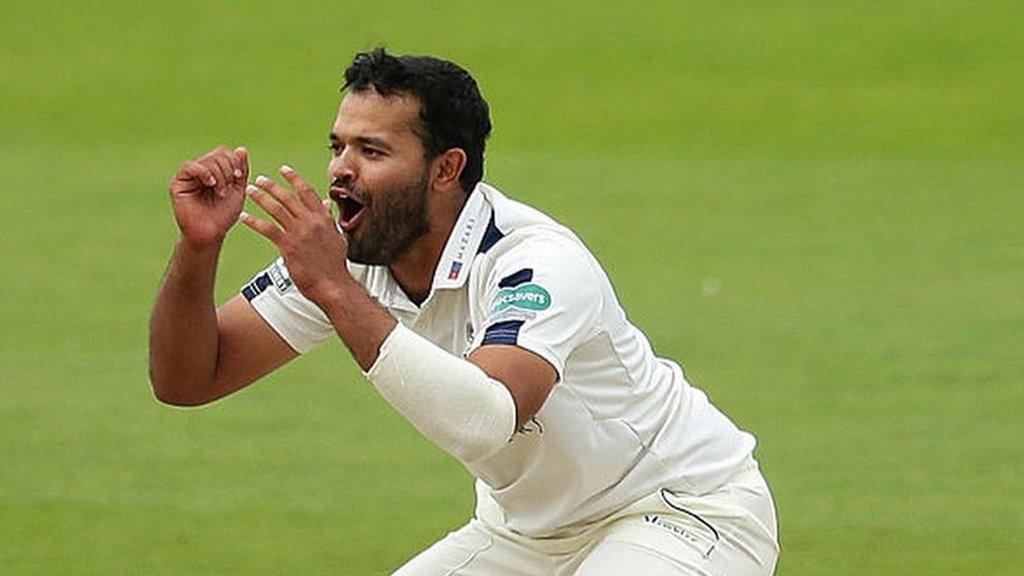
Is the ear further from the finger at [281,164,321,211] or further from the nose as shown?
the finger at [281,164,321,211]

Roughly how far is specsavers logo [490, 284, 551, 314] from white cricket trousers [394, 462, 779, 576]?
29.6 inches

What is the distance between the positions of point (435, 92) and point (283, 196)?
2.46 feet

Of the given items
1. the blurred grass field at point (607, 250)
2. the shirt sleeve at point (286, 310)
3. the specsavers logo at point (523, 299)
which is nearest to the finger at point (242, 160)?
the shirt sleeve at point (286, 310)

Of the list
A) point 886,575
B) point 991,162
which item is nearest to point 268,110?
point 991,162

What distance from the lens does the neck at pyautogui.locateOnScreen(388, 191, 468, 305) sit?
5914mm

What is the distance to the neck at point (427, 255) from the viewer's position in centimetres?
591

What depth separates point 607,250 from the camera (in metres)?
15.4

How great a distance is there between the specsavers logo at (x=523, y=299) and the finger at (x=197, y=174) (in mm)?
812

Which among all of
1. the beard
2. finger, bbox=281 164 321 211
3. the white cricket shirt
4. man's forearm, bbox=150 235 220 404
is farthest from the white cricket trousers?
finger, bbox=281 164 321 211

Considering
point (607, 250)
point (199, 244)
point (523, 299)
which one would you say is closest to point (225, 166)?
point (199, 244)

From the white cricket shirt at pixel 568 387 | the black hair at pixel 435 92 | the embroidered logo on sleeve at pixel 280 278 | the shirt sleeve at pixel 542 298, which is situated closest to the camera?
the shirt sleeve at pixel 542 298

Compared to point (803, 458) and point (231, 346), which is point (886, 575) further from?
point (231, 346)

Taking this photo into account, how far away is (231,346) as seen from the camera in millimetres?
6285

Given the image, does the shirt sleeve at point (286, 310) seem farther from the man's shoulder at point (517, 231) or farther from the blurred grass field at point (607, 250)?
the blurred grass field at point (607, 250)
